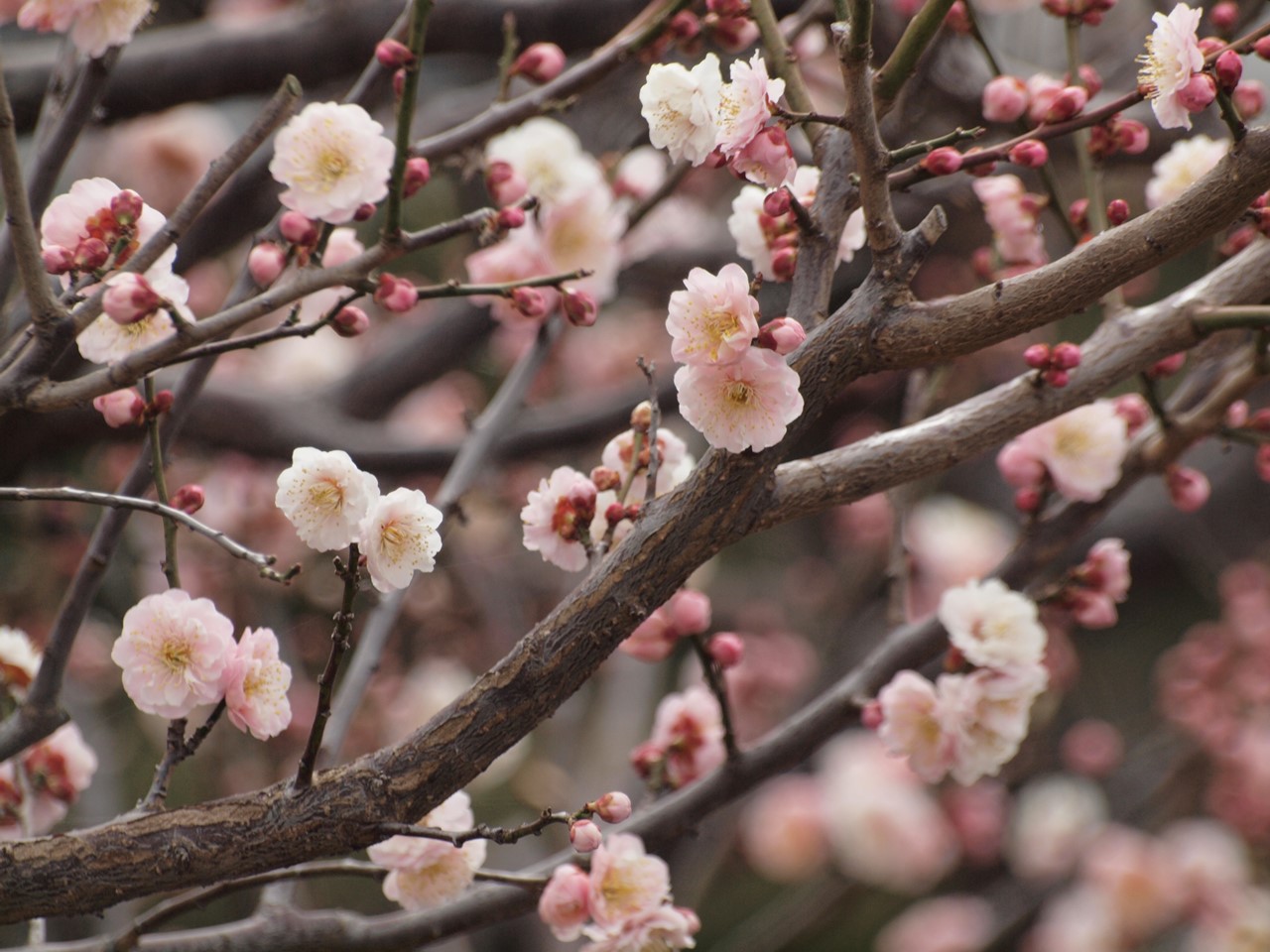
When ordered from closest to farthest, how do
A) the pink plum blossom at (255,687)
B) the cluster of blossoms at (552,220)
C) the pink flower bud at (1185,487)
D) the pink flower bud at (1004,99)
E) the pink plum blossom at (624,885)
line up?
the pink plum blossom at (255,687) → the pink plum blossom at (624,885) → the pink flower bud at (1004,99) → the pink flower bud at (1185,487) → the cluster of blossoms at (552,220)

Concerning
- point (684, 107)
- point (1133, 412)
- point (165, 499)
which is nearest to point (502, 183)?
point (684, 107)

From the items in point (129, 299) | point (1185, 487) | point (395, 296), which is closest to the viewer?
point (129, 299)

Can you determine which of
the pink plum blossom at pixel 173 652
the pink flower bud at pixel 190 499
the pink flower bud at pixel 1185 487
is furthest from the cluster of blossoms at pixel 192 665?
the pink flower bud at pixel 1185 487

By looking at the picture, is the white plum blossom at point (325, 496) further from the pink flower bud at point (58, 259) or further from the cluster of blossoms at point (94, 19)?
the cluster of blossoms at point (94, 19)

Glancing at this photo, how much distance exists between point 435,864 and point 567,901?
0.11 meters

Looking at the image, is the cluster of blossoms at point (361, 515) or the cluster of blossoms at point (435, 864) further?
the cluster of blossoms at point (435, 864)

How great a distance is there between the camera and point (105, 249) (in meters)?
0.79

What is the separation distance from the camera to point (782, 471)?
32.2 inches

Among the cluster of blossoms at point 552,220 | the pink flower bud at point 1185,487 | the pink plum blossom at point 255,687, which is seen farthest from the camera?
the cluster of blossoms at point 552,220

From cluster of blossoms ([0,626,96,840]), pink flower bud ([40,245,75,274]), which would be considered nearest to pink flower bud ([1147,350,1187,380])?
pink flower bud ([40,245,75,274])

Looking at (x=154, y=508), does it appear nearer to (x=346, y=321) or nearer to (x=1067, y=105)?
(x=346, y=321)

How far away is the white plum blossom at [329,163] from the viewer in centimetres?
82

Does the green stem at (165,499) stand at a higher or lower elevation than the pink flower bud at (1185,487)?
higher

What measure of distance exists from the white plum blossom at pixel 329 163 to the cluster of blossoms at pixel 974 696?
25.5 inches
